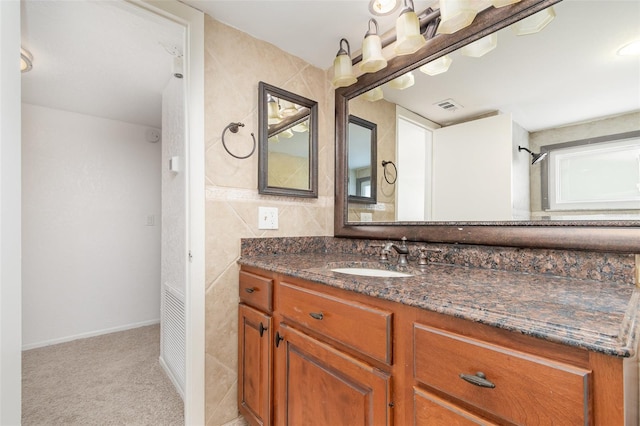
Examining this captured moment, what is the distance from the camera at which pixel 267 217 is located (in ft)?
5.48

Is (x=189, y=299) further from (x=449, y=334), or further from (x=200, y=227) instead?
(x=449, y=334)

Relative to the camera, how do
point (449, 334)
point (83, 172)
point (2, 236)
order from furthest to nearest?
point (83, 172), point (2, 236), point (449, 334)

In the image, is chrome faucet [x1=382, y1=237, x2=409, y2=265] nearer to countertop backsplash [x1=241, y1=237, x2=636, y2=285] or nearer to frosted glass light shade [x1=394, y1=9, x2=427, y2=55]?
countertop backsplash [x1=241, y1=237, x2=636, y2=285]

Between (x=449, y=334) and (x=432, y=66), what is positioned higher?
(x=432, y=66)

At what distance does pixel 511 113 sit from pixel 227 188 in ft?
4.48

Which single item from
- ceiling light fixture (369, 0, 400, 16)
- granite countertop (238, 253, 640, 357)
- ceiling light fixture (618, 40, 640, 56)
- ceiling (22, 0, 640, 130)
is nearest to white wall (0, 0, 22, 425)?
ceiling (22, 0, 640, 130)

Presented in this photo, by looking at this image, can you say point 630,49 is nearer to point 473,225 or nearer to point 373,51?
point 473,225

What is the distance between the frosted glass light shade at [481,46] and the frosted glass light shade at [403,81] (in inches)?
10.3

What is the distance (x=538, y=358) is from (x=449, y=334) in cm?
17

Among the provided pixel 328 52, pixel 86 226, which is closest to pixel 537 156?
pixel 328 52

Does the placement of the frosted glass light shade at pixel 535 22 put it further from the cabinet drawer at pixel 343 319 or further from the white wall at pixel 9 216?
the white wall at pixel 9 216

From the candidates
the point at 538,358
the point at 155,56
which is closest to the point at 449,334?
the point at 538,358

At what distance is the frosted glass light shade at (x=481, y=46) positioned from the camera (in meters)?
1.20

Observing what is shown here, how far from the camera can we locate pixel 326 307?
1.00 m
